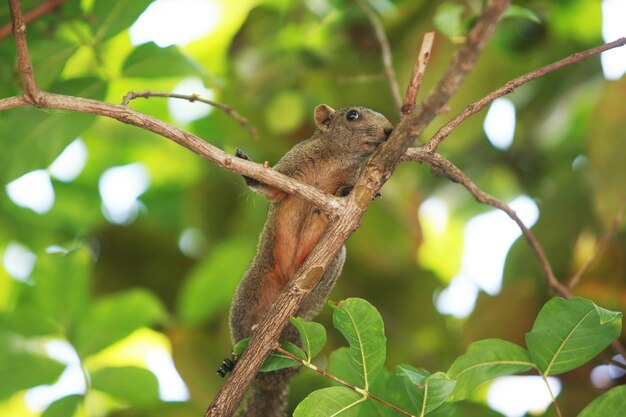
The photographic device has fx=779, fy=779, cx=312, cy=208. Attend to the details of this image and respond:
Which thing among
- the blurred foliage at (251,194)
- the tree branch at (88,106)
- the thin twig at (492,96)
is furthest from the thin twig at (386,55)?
the tree branch at (88,106)

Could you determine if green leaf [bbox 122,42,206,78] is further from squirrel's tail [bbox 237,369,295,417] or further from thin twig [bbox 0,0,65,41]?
squirrel's tail [bbox 237,369,295,417]

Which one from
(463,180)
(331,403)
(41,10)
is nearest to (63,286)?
(41,10)

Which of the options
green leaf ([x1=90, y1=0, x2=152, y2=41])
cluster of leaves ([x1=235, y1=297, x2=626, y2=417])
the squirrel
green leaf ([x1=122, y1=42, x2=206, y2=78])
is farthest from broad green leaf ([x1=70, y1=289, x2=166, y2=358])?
cluster of leaves ([x1=235, y1=297, x2=626, y2=417])

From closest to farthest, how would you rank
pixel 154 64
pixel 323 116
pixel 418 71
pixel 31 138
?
pixel 418 71 → pixel 31 138 → pixel 154 64 → pixel 323 116

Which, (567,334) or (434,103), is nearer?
(434,103)

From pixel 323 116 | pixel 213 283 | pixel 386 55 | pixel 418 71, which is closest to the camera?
pixel 418 71

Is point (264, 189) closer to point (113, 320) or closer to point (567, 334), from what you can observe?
point (113, 320)

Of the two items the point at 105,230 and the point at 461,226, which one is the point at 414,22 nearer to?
the point at 461,226
